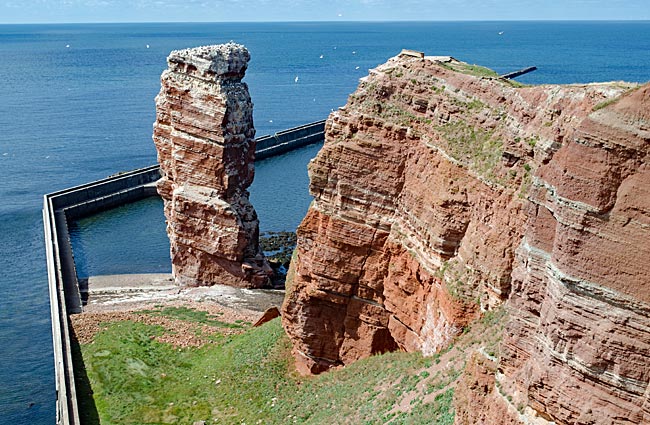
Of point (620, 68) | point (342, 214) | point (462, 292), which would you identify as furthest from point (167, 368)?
point (620, 68)

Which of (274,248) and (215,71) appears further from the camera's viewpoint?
(274,248)

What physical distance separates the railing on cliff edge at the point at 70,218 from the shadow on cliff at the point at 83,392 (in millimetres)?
394

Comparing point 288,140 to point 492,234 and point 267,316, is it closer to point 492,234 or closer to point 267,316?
point 267,316

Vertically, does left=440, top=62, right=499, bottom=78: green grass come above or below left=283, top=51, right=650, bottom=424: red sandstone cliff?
above

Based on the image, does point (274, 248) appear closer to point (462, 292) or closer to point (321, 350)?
point (321, 350)

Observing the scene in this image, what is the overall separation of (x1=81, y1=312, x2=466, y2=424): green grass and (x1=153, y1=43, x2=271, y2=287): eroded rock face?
10.8 metres

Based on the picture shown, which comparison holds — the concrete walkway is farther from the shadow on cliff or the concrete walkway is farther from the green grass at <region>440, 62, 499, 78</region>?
the green grass at <region>440, 62, 499, 78</region>

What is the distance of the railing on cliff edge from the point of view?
3872 centimetres

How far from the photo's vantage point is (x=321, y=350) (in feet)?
113

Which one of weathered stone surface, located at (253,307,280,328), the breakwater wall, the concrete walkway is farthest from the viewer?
the breakwater wall

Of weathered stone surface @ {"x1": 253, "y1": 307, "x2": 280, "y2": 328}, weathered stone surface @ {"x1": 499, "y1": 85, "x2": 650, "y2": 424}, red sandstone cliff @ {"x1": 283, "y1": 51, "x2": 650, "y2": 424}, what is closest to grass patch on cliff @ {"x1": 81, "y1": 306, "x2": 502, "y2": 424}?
red sandstone cliff @ {"x1": 283, "y1": 51, "x2": 650, "y2": 424}

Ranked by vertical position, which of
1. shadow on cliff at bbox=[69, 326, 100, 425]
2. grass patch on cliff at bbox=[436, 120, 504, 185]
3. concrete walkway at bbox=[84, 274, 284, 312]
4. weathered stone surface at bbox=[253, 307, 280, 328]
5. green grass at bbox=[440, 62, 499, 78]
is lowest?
concrete walkway at bbox=[84, 274, 284, 312]

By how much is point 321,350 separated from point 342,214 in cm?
698

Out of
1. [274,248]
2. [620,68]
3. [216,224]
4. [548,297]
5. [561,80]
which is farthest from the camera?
[620,68]
